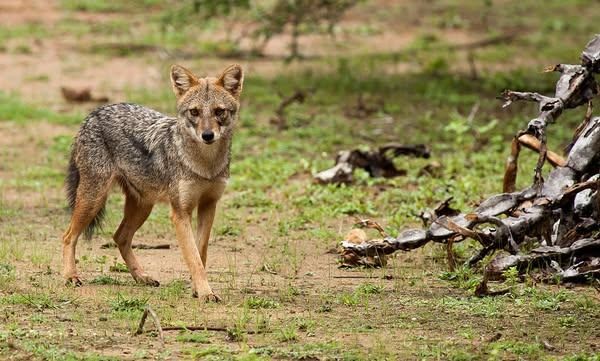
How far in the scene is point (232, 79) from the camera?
8477 millimetres

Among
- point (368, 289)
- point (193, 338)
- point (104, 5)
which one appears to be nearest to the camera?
point (193, 338)

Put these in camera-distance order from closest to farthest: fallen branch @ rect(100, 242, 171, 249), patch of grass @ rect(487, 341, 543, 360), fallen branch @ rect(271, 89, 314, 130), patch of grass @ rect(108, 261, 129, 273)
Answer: patch of grass @ rect(487, 341, 543, 360) → patch of grass @ rect(108, 261, 129, 273) → fallen branch @ rect(100, 242, 171, 249) → fallen branch @ rect(271, 89, 314, 130)

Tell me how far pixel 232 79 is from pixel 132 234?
144 centimetres

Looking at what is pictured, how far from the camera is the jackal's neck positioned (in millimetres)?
8367

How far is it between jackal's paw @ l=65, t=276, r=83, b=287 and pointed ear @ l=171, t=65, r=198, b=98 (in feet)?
4.86

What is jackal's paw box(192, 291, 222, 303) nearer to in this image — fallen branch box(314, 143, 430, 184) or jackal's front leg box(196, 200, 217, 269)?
jackal's front leg box(196, 200, 217, 269)

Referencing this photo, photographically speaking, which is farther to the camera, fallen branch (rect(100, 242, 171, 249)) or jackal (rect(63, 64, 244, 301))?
fallen branch (rect(100, 242, 171, 249))

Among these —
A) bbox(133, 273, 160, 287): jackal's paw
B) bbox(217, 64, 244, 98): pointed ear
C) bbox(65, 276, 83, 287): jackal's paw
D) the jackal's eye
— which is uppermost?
bbox(217, 64, 244, 98): pointed ear

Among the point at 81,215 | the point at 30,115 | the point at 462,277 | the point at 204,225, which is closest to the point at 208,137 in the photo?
the point at 204,225

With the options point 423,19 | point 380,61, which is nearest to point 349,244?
point 380,61

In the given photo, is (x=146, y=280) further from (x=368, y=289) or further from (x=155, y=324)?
(x=155, y=324)

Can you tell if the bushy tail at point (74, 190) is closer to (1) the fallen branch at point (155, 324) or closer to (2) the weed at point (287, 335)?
(1) the fallen branch at point (155, 324)

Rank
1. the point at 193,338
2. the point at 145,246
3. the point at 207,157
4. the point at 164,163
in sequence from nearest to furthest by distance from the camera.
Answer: the point at 193,338
the point at 207,157
the point at 164,163
the point at 145,246

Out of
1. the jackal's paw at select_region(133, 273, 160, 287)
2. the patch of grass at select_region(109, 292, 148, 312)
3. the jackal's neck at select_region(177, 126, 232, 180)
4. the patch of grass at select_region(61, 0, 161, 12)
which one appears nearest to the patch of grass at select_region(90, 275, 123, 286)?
the jackal's paw at select_region(133, 273, 160, 287)
